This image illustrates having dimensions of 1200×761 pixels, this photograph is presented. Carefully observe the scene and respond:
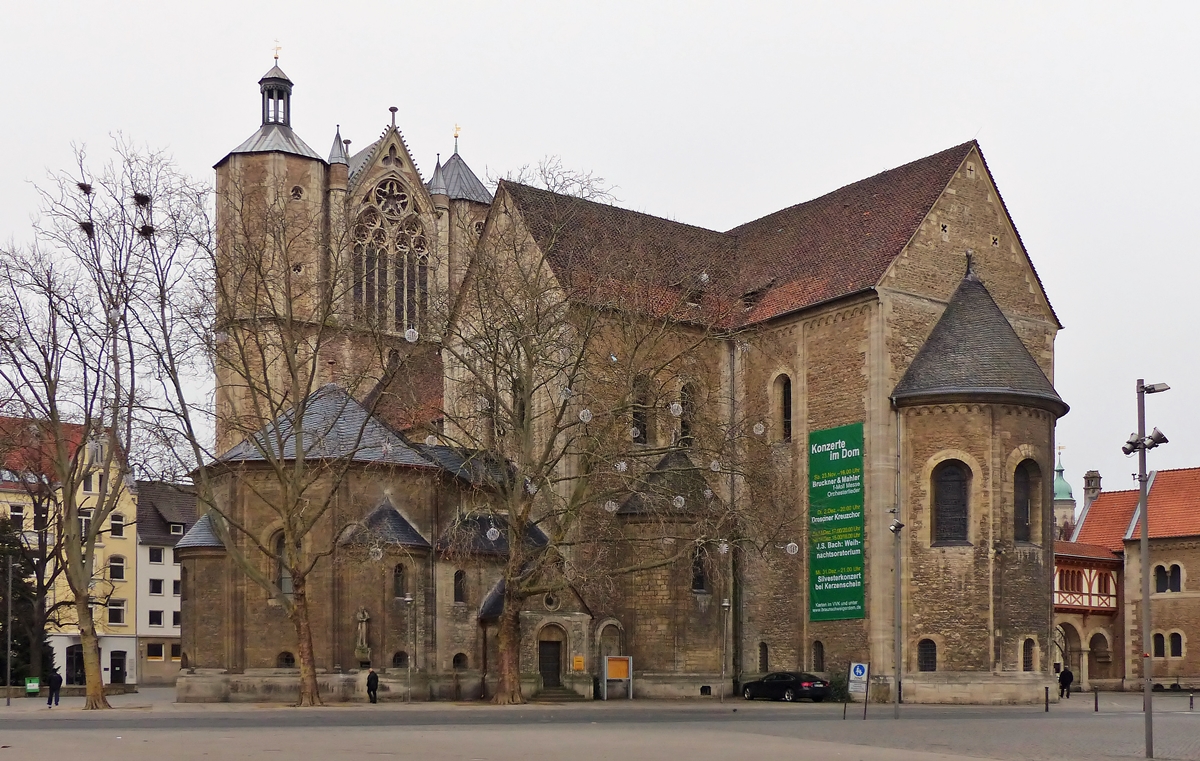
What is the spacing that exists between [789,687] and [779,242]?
17.5m

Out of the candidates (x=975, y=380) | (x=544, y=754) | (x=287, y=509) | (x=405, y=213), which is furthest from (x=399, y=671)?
(x=405, y=213)

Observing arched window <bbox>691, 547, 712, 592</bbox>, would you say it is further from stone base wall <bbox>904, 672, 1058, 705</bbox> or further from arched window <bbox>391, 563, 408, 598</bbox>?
arched window <bbox>391, 563, 408, 598</bbox>

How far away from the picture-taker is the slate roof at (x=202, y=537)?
45500 millimetres

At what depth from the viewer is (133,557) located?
8000cm

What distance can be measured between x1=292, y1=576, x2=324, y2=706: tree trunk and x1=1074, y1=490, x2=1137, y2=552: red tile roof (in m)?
48.0

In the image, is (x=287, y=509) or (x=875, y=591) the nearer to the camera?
(x=287, y=509)

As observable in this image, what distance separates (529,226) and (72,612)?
40.5 m

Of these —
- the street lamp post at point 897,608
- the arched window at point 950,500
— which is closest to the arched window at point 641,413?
the street lamp post at point 897,608

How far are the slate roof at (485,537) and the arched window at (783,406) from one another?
905cm

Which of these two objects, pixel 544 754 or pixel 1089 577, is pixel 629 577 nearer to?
pixel 544 754

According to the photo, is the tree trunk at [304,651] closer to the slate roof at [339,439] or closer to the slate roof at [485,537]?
the slate roof at [339,439]

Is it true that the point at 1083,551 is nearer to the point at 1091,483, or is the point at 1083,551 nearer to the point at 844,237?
the point at 1091,483

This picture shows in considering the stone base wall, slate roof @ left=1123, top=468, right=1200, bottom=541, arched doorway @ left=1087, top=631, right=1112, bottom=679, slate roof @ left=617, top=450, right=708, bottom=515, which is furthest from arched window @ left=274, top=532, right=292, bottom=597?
arched doorway @ left=1087, top=631, right=1112, bottom=679

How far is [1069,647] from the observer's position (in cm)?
7212
